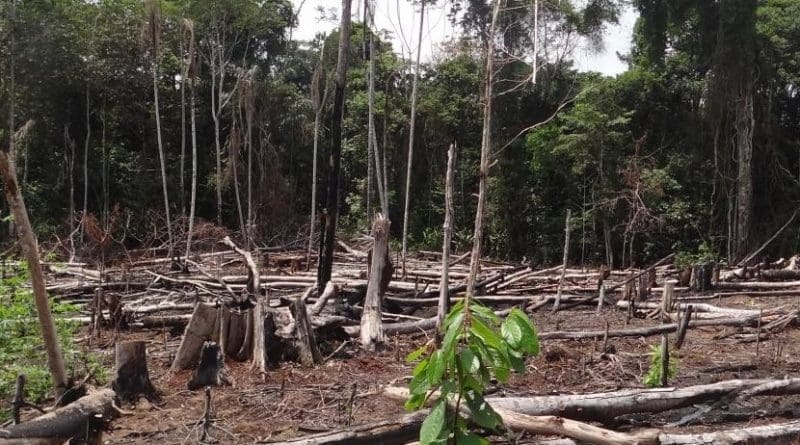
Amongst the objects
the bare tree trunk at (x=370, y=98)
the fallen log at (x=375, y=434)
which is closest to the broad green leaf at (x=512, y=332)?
the fallen log at (x=375, y=434)

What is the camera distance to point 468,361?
9.89 feet

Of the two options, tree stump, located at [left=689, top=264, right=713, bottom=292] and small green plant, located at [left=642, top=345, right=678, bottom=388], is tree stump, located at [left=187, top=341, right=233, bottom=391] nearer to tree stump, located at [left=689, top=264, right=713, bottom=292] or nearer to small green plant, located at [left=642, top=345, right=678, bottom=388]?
small green plant, located at [left=642, top=345, right=678, bottom=388]

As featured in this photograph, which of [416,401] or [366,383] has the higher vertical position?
[416,401]

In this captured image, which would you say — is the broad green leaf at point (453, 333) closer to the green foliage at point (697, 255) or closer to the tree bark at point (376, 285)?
the tree bark at point (376, 285)

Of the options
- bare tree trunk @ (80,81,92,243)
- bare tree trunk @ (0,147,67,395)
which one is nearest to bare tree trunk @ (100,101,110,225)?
bare tree trunk @ (80,81,92,243)

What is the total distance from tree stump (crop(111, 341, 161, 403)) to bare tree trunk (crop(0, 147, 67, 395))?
0.96 m

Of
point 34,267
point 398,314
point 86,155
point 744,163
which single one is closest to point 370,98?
point 398,314

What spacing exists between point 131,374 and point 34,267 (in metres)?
1.63

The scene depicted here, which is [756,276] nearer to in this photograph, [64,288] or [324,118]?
[64,288]

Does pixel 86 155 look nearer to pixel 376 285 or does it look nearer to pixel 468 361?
pixel 376 285

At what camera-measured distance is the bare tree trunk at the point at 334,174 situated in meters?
10.8

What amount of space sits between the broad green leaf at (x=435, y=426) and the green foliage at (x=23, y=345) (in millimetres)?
3993

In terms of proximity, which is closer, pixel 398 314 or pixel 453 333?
pixel 453 333

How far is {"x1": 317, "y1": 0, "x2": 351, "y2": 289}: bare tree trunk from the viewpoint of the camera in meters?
10.8
